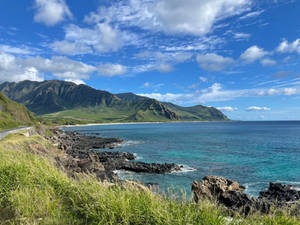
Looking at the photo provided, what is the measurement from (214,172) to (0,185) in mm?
29880

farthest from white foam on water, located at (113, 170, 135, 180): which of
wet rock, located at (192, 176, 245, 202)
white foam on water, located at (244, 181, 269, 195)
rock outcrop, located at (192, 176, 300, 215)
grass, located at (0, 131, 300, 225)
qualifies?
grass, located at (0, 131, 300, 225)

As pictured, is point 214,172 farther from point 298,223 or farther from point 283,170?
point 298,223

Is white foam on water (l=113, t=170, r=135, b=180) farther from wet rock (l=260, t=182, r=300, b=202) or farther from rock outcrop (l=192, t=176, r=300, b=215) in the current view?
wet rock (l=260, t=182, r=300, b=202)

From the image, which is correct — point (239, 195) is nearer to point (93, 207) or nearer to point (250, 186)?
point (250, 186)

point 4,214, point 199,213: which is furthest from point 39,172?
point 199,213

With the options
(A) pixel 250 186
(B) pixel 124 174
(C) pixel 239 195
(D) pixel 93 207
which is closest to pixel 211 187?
(C) pixel 239 195

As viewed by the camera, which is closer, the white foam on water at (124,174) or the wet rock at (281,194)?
the wet rock at (281,194)

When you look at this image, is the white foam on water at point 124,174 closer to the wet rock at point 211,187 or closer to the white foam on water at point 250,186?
Answer: the wet rock at point 211,187

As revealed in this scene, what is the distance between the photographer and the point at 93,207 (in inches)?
265

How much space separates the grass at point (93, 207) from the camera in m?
6.12

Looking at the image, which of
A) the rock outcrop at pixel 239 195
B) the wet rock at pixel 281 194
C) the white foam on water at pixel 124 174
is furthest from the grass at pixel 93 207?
the white foam on water at pixel 124 174

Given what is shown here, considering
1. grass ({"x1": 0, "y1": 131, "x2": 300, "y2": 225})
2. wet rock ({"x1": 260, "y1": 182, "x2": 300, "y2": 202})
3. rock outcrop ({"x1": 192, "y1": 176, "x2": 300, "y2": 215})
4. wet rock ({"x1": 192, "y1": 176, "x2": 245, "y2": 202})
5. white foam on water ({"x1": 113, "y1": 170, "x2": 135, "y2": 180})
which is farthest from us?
white foam on water ({"x1": 113, "y1": 170, "x2": 135, "y2": 180})

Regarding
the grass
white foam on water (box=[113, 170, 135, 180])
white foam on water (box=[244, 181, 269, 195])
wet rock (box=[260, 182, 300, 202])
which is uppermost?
the grass

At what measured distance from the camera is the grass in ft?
20.1
